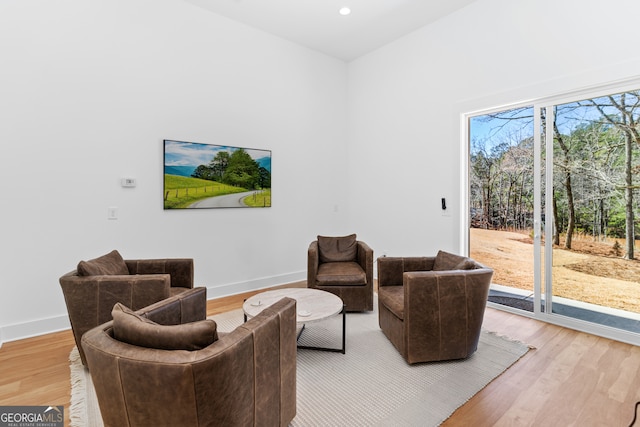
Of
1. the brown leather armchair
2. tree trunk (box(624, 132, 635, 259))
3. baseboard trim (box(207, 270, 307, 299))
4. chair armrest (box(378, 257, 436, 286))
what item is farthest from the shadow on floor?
baseboard trim (box(207, 270, 307, 299))

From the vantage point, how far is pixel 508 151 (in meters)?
3.75

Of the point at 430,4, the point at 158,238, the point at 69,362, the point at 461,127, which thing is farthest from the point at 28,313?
the point at 430,4

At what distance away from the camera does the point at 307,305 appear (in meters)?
2.66

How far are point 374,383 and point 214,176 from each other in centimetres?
305

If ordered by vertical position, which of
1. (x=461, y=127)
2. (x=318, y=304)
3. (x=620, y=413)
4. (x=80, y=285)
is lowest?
(x=620, y=413)

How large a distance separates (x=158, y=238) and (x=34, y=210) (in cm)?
113

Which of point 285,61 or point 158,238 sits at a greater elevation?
point 285,61

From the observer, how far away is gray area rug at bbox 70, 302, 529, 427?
6.37 ft

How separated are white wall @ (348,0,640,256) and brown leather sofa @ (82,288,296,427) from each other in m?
3.28

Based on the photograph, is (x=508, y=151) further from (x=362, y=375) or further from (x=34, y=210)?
(x=34, y=210)

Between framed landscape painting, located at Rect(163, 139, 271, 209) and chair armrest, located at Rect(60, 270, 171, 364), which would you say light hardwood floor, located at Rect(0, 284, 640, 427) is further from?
framed landscape painting, located at Rect(163, 139, 271, 209)

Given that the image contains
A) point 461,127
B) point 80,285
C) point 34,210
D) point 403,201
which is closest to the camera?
point 80,285

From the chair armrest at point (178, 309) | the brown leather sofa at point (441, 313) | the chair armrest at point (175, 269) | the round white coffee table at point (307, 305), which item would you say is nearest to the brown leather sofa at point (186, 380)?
the chair armrest at point (178, 309)

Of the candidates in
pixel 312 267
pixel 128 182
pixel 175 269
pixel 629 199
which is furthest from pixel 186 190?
pixel 629 199
